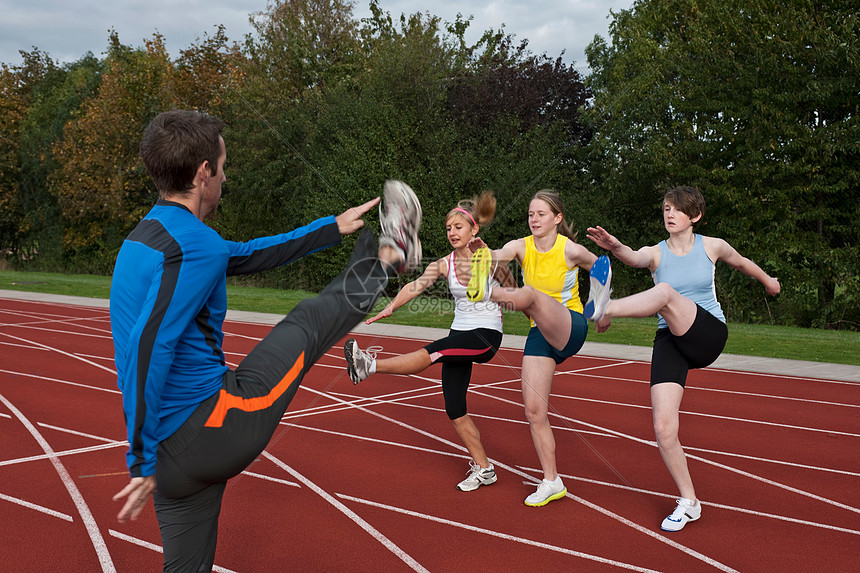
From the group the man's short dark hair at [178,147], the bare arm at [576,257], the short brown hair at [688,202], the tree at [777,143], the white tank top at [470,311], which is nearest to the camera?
the man's short dark hair at [178,147]

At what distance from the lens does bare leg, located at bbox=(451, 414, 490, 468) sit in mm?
5297

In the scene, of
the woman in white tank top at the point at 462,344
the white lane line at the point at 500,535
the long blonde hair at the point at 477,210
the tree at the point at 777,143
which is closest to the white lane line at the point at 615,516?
the white lane line at the point at 500,535

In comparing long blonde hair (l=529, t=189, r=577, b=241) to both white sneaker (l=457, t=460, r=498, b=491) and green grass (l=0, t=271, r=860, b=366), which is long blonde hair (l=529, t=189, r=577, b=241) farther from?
green grass (l=0, t=271, r=860, b=366)

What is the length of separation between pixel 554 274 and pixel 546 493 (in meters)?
1.50

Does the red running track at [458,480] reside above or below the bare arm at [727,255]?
below

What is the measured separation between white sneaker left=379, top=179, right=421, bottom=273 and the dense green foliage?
707 inches

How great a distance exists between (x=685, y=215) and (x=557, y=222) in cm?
87

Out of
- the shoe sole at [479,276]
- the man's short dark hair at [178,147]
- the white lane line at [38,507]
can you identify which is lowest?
the white lane line at [38,507]

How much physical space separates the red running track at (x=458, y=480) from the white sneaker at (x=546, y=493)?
0.07 m

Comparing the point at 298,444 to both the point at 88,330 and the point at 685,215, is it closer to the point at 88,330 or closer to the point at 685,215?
the point at 685,215

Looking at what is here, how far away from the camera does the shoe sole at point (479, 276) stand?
4762 millimetres

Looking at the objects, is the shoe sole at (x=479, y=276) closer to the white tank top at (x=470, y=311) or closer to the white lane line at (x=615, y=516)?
the white tank top at (x=470, y=311)

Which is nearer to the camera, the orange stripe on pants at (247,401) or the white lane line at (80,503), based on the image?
the orange stripe on pants at (247,401)

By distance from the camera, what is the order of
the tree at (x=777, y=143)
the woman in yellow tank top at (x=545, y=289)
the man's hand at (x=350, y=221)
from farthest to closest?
the tree at (x=777, y=143) < the woman in yellow tank top at (x=545, y=289) < the man's hand at (x=350, y=221)
